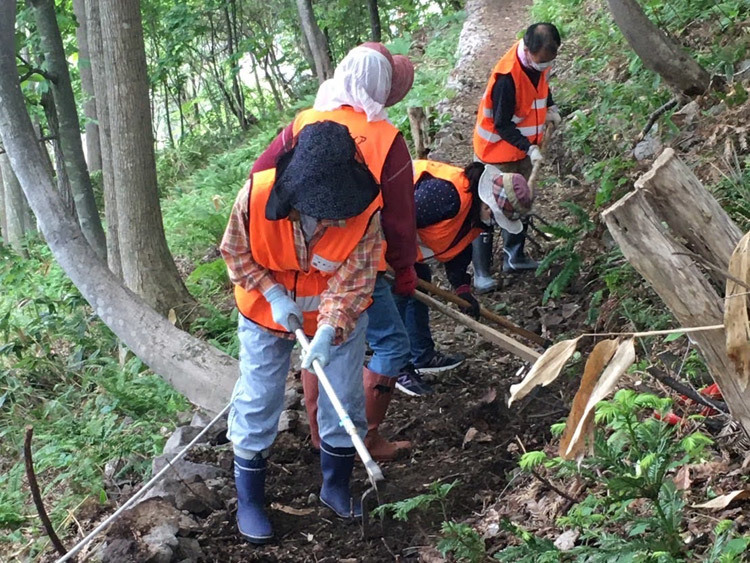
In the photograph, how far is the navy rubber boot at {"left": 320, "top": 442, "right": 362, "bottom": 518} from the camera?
3.76 m

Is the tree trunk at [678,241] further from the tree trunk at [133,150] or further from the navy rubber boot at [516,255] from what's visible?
the tree trunk at [133,150]

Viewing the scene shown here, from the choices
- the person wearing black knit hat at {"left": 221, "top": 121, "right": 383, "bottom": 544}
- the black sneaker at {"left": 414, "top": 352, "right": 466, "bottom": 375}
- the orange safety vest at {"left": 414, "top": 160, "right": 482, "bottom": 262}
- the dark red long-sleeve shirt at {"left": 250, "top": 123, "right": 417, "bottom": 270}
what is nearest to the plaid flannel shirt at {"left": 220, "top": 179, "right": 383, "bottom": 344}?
the person wearing black knit hat at {"left": 221, "top": 121, "right": 383, "bottom": 544}

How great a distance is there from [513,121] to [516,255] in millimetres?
1107

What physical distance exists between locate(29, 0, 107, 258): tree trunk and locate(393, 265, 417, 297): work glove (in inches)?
187

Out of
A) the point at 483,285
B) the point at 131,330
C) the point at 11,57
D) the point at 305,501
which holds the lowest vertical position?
the point at 305,501

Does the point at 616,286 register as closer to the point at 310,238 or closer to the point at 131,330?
the point at 310,238

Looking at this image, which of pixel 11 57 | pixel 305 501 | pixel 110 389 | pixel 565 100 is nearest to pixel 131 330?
pixel 110 389

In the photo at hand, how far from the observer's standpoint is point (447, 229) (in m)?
5.11

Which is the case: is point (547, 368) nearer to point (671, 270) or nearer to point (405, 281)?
point (671, 270)

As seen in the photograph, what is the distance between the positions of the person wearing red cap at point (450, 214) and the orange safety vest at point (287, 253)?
160 cm

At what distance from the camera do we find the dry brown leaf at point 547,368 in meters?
2.32

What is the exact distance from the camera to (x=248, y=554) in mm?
3602

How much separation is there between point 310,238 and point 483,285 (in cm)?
328

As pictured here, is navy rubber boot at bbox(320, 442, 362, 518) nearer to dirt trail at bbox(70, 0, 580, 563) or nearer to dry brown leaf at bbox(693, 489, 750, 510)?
dirt trail at bbox(70, 0, 580, 563)
